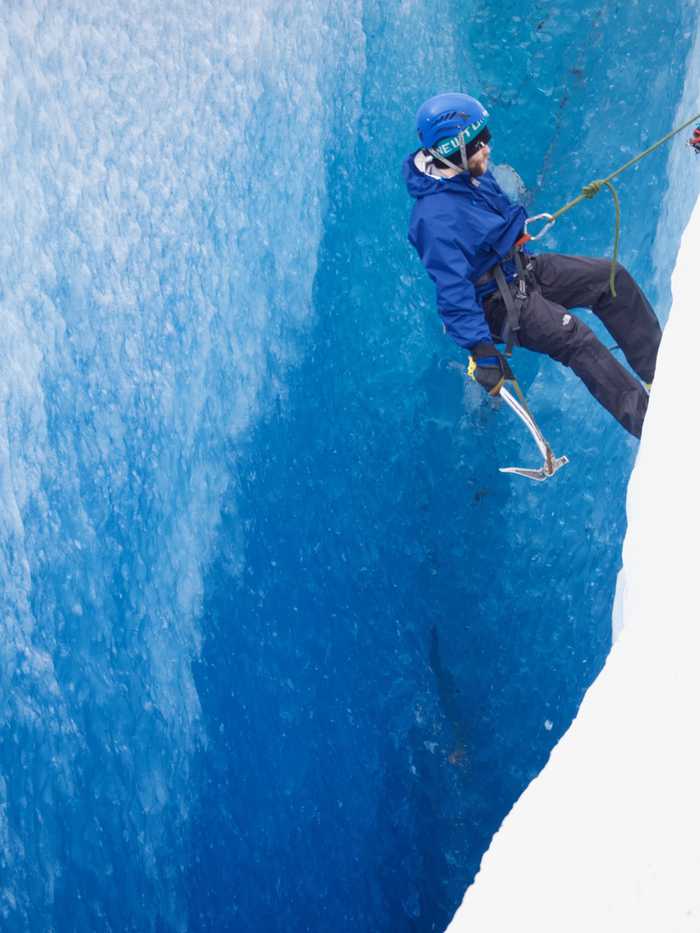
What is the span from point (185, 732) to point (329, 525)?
34.8 inches

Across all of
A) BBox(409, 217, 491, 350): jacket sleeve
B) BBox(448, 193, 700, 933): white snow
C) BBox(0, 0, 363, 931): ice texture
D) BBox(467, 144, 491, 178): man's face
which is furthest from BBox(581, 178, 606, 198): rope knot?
BBox(448, 193, 700, 933): white snow

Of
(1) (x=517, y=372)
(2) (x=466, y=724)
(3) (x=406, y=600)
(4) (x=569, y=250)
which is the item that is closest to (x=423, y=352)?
(1) (x=517, y=372)

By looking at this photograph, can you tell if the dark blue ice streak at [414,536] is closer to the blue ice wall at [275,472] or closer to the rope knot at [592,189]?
the blue ice wall at [275,472]

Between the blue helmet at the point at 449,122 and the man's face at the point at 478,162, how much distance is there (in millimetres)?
48

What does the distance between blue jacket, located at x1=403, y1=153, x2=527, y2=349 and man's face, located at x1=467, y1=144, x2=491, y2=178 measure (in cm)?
2

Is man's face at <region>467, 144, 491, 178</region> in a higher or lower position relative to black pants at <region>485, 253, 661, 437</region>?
higher

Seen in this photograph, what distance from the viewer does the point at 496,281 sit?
128 inches

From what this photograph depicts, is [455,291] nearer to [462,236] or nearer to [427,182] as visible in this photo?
[462,236]

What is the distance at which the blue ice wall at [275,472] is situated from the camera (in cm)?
313

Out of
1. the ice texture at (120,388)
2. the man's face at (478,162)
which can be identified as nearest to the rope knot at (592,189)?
the man's face at (478,162)

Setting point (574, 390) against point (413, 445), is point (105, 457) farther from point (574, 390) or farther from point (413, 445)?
point (574, 390)

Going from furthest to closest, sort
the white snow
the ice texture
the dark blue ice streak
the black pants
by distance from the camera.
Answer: the dark blue ice streak → the black pants → the ice texture → the white snow

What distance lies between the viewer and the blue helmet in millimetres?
3109

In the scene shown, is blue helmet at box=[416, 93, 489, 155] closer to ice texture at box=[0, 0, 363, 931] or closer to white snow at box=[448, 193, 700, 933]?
ice texture at box=[0, 0, 363, 931]
